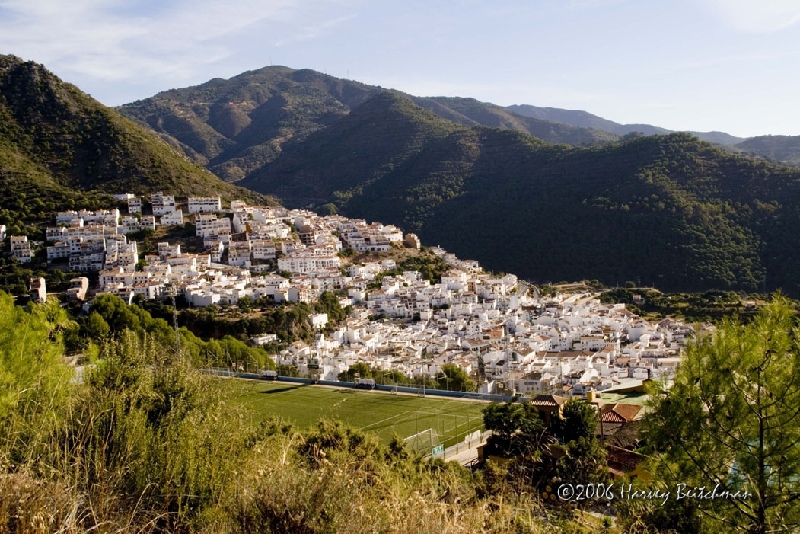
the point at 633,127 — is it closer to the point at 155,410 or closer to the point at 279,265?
the point at 279,265

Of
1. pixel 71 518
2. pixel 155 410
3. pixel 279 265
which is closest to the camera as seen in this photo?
pixel 71 518

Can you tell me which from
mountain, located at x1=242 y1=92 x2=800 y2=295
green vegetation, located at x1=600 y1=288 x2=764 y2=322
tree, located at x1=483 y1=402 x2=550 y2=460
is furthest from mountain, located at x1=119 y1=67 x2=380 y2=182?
tree, located at x1=483 y1=402 x2=550 y2=460

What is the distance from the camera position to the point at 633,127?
146 meters

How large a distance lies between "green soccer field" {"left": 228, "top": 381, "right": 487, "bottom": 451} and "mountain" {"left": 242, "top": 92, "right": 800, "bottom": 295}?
28.5 meters

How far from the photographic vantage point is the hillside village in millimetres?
22672

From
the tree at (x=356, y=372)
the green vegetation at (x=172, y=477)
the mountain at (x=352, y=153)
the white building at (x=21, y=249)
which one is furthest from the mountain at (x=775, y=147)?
the green vegetation at (x=172, y=477)

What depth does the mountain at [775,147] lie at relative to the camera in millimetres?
82225

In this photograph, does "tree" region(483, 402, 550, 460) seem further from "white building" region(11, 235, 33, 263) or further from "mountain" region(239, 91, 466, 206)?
"mountain" region(239, 91, 466, 206)

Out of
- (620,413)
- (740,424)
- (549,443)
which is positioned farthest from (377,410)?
(740,424)

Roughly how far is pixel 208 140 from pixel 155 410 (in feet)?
337

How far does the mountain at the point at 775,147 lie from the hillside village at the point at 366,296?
196 feet

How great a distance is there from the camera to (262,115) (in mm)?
117500

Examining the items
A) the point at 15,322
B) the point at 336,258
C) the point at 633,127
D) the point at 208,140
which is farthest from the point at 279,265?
the point at 633,127

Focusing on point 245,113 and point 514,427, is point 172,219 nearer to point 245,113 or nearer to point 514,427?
point 514,427
